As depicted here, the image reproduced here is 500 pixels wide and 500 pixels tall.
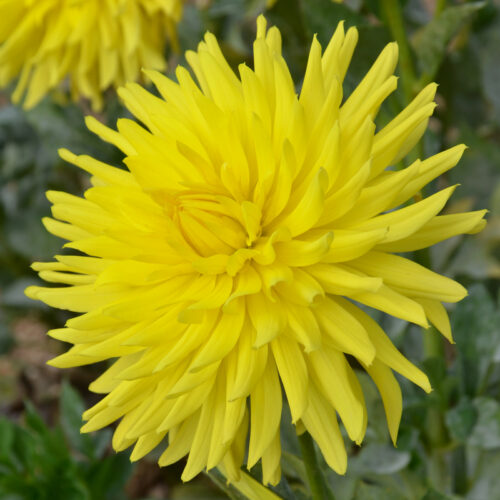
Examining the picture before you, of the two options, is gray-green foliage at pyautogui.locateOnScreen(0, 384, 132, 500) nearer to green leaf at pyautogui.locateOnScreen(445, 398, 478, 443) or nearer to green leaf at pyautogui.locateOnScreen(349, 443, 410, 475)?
green leaf at pyautogui.locateOnScreen(349, 443, 410, 475)

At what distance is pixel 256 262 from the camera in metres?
0.56

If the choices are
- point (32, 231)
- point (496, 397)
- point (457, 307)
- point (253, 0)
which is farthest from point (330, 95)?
point (32, 231)

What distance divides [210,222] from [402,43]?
1.47ft

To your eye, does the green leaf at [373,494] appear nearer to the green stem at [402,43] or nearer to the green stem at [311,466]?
the green stem at [311,466]

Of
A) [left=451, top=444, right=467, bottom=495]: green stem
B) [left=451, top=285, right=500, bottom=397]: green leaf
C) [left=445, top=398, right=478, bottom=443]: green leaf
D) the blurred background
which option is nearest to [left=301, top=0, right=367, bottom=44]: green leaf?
the blurred background

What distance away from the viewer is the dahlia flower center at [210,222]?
0.53 metres

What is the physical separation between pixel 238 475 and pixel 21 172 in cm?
111

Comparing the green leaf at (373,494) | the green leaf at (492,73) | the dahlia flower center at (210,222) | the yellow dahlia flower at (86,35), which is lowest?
the green leaf at (373,494)

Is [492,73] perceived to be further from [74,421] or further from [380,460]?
[74,421]

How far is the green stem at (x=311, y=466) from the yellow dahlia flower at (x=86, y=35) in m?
0.60

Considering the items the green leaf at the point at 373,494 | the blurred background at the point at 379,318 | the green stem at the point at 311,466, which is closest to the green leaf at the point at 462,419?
the blurred background at the point at 379,318

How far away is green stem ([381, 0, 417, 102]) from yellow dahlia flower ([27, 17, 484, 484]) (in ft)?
0.92

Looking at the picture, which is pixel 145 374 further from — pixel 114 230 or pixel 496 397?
pixel 496 397

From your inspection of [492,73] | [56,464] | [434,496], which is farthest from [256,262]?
[492,73]
